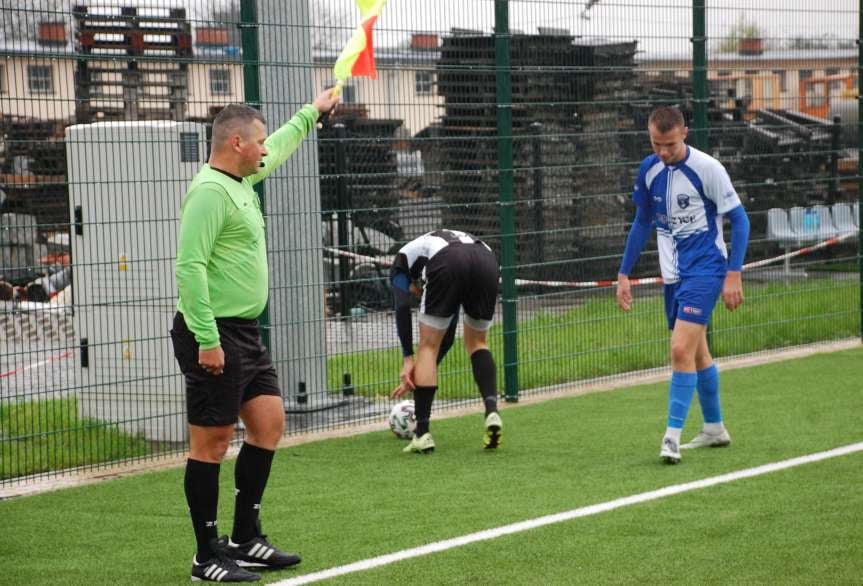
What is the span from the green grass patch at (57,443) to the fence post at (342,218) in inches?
66.1

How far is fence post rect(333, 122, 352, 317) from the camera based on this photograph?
29.1 feet

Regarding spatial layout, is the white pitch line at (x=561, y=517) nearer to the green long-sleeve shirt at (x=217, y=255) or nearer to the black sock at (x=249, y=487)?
the black sock at (x=249, y=487)

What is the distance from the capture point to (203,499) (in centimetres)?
518

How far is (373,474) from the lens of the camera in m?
7.43

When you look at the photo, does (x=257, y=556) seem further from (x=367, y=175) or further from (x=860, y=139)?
(x=860, y=139)

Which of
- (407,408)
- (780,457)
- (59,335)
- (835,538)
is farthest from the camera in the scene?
(407,408)

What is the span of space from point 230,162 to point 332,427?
421 centimetres

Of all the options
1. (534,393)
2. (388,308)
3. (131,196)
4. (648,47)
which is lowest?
(534,393)

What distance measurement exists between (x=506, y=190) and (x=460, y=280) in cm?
215

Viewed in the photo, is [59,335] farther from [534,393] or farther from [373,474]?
[534,393]

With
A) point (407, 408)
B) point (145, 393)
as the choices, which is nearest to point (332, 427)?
point (407, 408)

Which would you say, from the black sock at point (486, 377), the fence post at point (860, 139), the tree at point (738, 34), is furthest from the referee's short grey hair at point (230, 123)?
the fence post at point (860, 139)

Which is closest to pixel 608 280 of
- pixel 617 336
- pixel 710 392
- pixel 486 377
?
pixel 617 336

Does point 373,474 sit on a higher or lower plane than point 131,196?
lower
